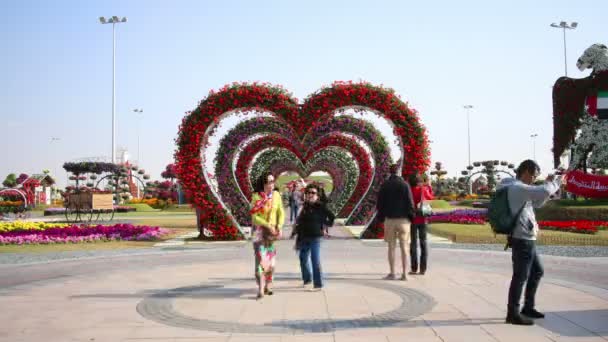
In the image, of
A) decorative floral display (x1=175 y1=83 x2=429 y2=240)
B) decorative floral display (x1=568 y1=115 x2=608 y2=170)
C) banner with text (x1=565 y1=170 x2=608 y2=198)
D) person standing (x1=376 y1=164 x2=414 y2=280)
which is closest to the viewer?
person standing (x1=376 y1=164 x2=414 y2=280)

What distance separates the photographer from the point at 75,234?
16531mm

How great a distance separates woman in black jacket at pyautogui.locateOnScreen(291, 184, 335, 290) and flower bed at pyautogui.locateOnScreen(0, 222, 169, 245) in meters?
9.50

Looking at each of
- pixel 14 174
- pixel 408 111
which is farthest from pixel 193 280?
pixel 14 174

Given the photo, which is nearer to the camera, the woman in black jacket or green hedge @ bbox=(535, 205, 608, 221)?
the woman in black jacket

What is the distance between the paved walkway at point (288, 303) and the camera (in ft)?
18.1

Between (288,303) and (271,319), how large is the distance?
87 centimetres

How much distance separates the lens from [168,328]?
18.9ft

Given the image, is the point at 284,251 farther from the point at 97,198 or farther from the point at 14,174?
the point at 14,174

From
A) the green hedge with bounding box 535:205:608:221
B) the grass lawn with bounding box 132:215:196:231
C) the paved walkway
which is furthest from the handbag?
the green hedge with bounding box 535:205:608:221

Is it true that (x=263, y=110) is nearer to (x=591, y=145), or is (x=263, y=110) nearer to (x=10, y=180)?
(x=591, y=145)

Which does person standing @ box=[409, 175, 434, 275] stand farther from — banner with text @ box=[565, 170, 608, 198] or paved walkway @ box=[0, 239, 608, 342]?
banner with text @ box=[565, 170, 608, 198]

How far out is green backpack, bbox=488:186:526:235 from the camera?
5668 mm

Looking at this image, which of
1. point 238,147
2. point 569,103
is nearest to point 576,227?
point 569,103

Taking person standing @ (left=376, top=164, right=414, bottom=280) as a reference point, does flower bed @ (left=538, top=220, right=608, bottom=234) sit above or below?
below
